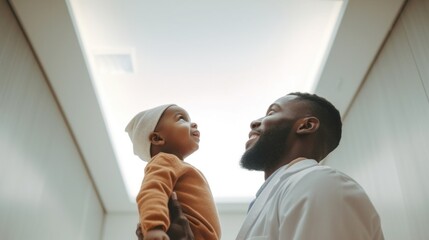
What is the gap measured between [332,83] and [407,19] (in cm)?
69

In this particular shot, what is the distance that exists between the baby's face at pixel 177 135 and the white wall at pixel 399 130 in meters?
1.06

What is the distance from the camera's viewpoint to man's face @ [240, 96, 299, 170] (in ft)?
5.00

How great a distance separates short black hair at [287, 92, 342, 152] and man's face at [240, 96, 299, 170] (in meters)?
0.07

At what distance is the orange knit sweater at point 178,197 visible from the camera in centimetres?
115

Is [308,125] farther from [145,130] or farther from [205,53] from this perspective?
[205,53]

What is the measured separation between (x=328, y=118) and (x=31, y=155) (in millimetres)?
1818

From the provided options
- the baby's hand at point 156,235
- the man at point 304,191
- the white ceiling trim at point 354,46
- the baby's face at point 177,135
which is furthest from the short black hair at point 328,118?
the white ceiling trim at point 354,46

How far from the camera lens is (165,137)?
166 cm

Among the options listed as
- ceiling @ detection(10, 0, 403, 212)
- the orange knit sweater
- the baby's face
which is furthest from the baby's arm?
ceiling @ detection(10, 0, 403, 212)

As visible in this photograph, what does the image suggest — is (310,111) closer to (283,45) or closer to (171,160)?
(171,160)

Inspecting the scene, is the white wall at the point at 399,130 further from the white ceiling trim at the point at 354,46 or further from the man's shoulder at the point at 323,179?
the man's shoulder at the point at 323,179

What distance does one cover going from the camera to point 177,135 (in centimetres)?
165

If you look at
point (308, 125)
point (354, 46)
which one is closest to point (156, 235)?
point (308, 125)

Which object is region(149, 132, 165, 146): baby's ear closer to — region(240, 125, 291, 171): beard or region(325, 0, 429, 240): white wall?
region(240, 125, 291, 171): beard
